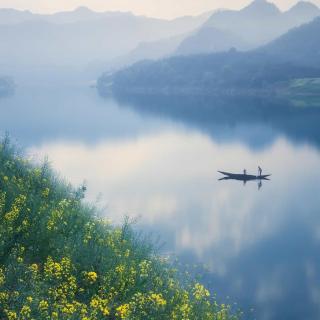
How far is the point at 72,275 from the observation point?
16703 millimetres

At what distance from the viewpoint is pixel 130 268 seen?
19.0 metres

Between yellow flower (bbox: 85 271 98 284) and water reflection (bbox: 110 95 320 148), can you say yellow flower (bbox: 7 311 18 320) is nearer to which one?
yellow flower (bbox: 85 271 98 284)

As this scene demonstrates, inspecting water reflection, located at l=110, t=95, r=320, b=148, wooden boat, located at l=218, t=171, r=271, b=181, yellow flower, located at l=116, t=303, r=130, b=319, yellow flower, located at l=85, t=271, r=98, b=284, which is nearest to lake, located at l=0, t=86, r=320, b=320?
water reflection, located at l=110, t=95, r=320, b=148

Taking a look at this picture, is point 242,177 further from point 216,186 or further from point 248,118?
point 248,118

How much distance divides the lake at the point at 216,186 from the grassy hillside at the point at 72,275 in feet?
25.8

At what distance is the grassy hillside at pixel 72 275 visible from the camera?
1382 cm

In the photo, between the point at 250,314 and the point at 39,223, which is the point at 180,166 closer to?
the point at 250,314

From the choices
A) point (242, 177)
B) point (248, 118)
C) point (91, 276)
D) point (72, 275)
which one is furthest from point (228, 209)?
point (248, 118)

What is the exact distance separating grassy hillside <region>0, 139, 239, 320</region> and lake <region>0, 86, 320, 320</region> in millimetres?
7879

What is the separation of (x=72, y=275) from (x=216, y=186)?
157 feet

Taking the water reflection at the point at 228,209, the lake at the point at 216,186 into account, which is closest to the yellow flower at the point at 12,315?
the lake at the point at 216,186

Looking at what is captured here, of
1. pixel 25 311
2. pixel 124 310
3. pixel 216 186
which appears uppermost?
pixel 25 311

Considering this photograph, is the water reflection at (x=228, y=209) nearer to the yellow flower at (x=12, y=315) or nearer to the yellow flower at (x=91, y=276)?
the yellow flower at (x=91, y=276)

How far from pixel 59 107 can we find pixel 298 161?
117383mm
